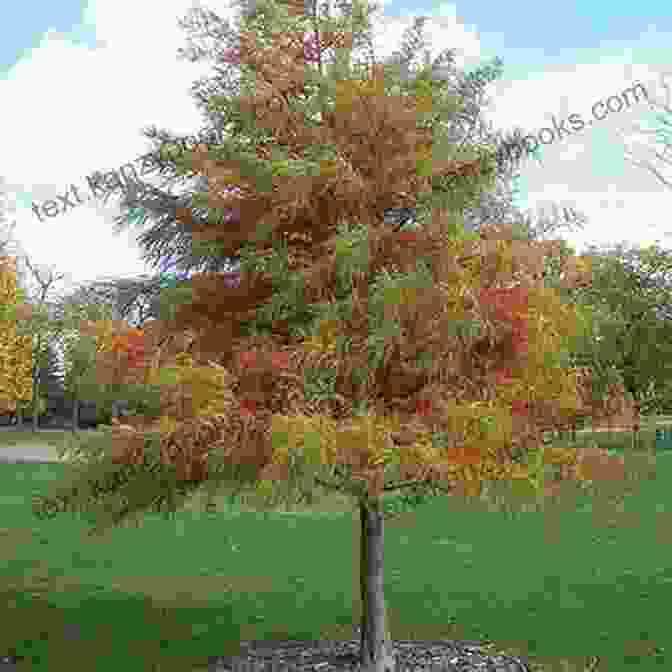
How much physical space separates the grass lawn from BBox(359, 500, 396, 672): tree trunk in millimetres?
747

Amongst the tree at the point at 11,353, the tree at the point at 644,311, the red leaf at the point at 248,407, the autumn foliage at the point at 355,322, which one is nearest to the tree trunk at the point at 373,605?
the autumn foliage at the point at 355,322

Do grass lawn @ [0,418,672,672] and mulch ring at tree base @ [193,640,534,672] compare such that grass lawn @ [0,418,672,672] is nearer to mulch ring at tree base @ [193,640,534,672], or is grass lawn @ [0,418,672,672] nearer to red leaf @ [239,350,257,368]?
mulch ring at tree base @ [193,640,534,672]

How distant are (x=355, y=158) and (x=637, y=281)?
1396 inches

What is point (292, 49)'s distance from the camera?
640cm

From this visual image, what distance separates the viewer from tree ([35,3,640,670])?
5383mm

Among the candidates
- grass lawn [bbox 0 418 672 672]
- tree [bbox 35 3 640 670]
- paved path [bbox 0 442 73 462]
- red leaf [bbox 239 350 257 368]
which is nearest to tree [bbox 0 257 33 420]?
paved path [bbox 0 442 73 462]

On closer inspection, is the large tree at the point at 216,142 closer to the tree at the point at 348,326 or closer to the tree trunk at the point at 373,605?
the tree at the point at 348,326

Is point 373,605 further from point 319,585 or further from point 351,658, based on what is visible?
point 319,585

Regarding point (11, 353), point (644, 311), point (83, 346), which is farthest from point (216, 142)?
point (644, 311)

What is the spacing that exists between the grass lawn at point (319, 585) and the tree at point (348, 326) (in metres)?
1.10

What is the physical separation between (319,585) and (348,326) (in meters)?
7.02

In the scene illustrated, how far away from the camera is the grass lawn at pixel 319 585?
895 centimetres

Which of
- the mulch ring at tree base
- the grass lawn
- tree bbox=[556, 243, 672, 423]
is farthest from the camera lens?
tree bbox=[556, 243, 672, 423]

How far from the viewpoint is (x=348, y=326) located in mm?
5699
